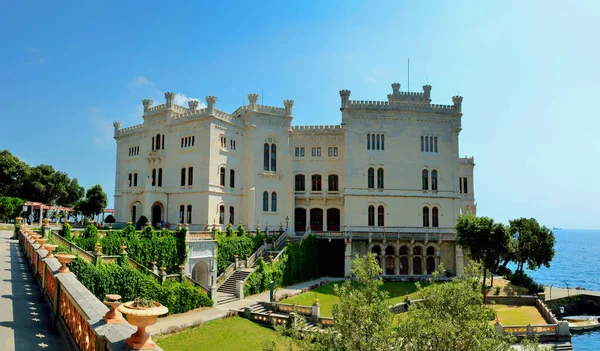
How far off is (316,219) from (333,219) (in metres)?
1.86

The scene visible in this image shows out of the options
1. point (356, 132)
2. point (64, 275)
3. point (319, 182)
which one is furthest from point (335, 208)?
point (64, 275)

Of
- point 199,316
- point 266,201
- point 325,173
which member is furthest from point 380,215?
point 199,316

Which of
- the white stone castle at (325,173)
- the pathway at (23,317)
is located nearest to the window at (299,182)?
the white stone castle at (325,173)

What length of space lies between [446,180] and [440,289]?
31.9 m

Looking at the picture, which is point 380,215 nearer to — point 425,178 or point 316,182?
point 425,178

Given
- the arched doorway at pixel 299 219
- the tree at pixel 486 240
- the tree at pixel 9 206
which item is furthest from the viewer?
the arched doorway at pixel 299 219

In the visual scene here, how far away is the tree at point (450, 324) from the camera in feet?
43.8

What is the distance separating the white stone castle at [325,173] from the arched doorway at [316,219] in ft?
0.36

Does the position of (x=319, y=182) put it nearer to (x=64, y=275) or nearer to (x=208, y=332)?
(x=208, y=332)

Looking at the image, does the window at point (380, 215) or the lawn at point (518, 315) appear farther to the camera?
the window at point (380, 215)

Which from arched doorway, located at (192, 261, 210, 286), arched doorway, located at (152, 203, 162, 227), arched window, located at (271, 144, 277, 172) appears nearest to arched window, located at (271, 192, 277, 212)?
arched window, located at (271, 144, 277, 172)

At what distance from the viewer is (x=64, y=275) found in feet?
28.3

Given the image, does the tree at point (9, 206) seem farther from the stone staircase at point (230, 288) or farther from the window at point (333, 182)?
the window at point (333, 182)

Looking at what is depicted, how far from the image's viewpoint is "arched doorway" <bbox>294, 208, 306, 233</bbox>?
157 feet
